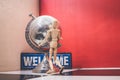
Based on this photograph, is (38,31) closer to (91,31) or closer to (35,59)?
(35,59)

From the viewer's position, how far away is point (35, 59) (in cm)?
273

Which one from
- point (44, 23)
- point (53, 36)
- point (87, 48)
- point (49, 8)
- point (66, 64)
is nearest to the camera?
point (53, 36)

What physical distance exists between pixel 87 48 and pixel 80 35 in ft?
0.56

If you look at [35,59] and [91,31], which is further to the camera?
[91,31]

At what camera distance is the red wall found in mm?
2877

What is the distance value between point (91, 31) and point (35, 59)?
28.3 inches

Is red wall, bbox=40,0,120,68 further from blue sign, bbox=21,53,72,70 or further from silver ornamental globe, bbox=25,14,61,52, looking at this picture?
silver ornamental globe, bbox=25,14,61,52

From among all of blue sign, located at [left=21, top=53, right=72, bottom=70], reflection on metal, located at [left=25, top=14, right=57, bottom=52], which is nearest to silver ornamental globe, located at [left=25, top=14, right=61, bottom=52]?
reflection on metal, located at [left=25, top=14, right=57, bottom=52]

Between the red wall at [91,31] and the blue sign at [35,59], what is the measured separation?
254mm

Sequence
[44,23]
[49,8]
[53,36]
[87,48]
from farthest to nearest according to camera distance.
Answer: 1. [49,8]
2. [87,48]
3. [44,23]
4. [53,36]

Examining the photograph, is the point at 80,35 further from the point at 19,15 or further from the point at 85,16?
the point at 19,15

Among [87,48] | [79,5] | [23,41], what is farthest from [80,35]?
[23,41]

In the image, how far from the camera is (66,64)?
2770 millimetres

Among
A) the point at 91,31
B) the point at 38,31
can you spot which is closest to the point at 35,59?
the point at 38,31
